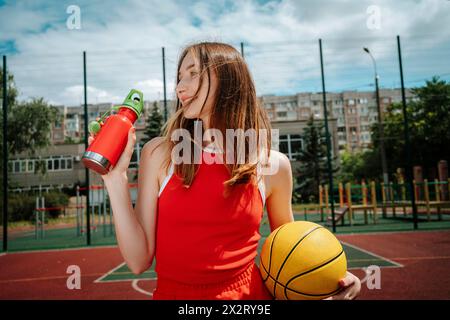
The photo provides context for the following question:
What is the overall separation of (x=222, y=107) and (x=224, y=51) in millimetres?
216

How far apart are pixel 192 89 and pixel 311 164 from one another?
31116 millimetres

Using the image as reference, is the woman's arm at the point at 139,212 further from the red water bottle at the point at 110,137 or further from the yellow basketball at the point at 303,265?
the yellow basketball at the point at 303,265

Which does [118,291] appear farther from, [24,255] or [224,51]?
[24,255]

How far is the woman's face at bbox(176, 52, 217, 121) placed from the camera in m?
1.33

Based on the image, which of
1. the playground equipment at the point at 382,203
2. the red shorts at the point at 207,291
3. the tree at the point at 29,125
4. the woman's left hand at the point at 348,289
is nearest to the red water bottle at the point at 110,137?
the red shorts at the point at 207,291

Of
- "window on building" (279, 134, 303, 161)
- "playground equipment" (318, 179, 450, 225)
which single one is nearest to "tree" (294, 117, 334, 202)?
"window on building" (279, 134, 303, 161)

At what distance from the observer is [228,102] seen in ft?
4.50

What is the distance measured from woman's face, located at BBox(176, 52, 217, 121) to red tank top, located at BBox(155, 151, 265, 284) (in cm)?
25

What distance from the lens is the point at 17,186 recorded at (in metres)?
31.7

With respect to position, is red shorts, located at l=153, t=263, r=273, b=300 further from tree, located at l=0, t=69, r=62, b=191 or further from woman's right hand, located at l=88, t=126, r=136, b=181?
tree, located at l=0, t=69, r=62, b=191

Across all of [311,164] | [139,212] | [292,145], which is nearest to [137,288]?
[139,212]

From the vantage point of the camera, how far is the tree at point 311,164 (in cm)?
3067

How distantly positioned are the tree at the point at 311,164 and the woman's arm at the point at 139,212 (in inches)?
1159
